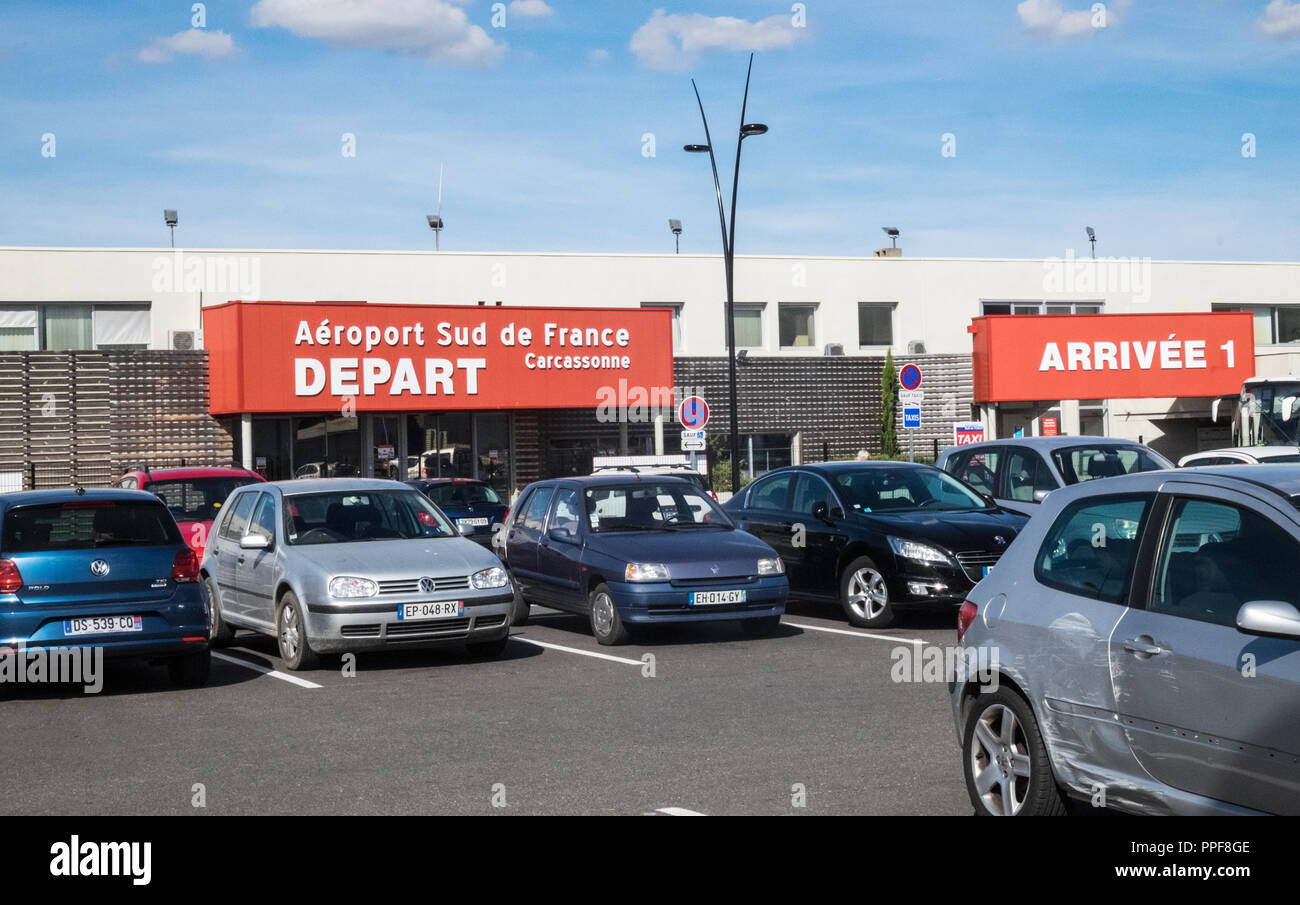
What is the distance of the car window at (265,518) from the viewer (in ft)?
43.3

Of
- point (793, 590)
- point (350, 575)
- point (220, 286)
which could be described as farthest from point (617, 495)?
point (220, 286)

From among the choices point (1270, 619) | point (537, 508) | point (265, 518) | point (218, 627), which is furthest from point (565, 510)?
point (1270, 619)

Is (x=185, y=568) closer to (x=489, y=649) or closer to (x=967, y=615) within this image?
(x=489, y=649)

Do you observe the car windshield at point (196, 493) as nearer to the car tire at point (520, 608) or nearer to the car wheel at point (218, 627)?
the car wheel at point (218, 627)

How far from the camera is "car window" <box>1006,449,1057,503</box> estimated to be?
16.4 m

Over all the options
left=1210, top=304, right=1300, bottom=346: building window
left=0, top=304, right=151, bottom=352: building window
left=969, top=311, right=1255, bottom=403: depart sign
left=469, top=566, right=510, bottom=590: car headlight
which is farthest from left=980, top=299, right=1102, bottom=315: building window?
left=469, top=566, right=510, bottom=590: car headlight

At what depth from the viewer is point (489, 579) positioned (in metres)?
12.5

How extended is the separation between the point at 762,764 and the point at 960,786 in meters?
1.16

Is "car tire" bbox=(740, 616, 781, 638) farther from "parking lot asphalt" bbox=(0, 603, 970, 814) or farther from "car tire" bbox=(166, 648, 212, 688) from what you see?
"car tire" bbox=(166, 648, 212, 688)

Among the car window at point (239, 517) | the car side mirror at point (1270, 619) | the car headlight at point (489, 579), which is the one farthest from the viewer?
the car window at point (239, 517)

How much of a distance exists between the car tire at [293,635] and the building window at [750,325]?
103ft

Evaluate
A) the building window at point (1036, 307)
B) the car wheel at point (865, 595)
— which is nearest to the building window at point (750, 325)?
the building window at point (1036, 307)
